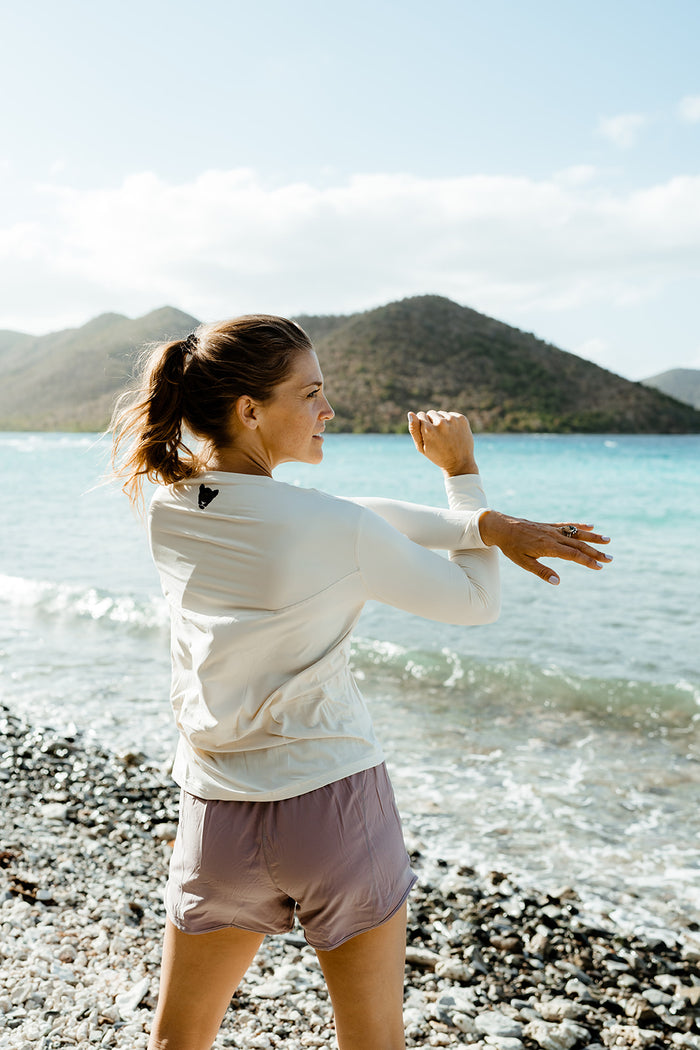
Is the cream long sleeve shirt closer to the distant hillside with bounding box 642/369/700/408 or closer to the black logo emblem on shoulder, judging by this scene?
the black logo emblem on shoulder

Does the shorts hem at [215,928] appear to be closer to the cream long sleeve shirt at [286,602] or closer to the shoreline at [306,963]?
the cream long sleeve shirt at [286,602]

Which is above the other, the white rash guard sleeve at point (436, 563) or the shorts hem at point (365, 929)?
the white rash guard sleeve at point (436, 563)

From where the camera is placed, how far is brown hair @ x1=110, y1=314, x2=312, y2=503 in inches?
66.6

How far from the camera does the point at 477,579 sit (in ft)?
5.57

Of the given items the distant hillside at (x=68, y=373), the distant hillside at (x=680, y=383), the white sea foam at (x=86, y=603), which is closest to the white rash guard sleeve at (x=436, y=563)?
the white sea foam at (x=86, y=603)

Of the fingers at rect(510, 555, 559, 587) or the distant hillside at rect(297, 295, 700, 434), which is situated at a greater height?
the distant hillside at rect(297, 295, 700, 434)

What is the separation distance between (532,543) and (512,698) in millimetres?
6887

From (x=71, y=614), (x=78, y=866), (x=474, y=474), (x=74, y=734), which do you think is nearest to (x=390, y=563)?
→ (x=474, y=474)

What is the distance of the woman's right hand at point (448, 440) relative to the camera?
1840 millimetres

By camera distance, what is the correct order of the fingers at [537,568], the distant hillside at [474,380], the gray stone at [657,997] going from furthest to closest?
the distant hillside at [474,380], the gray stone at [657,997], the fingers at [537,568]

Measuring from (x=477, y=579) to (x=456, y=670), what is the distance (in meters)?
7.58

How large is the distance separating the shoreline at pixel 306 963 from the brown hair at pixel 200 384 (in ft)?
7.15

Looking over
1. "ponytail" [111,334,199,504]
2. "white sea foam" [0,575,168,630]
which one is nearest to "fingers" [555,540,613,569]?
"ponytail" [111,334,199,504]

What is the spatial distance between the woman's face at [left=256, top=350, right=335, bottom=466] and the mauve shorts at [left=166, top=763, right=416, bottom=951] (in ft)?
2.20
